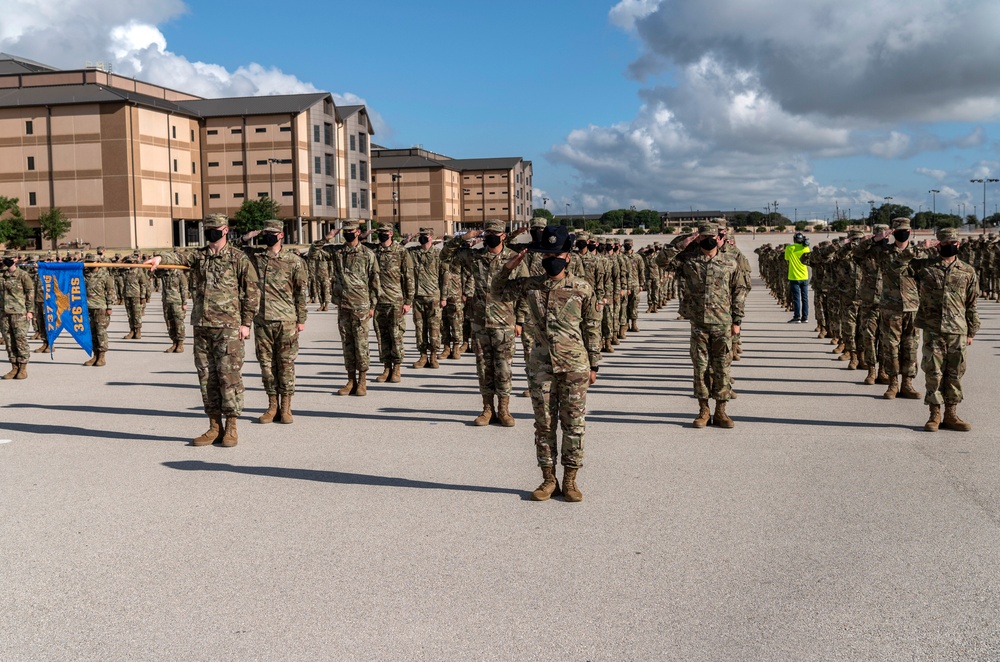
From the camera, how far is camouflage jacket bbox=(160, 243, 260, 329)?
368 inches

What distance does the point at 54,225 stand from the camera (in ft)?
218

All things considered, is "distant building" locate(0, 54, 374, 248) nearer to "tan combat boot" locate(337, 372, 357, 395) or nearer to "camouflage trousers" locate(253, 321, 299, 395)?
"tan combat boot" locate(337, 372, 357, 395)

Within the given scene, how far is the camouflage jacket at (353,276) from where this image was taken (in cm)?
1227

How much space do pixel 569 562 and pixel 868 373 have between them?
30.2ft

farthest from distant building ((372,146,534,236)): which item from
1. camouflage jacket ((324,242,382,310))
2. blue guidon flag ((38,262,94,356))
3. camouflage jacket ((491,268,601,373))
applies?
camouflage jacket ((491,268,601,373))

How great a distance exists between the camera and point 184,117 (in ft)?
260

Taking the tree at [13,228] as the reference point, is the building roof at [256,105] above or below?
above

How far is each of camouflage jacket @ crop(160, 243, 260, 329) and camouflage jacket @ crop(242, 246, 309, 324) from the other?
582 mm

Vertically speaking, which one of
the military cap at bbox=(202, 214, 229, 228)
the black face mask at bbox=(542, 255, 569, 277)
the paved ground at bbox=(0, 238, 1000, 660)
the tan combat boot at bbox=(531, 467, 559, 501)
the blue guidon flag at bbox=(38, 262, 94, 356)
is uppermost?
the military cap at bbox=(202, 214, 229, 228)

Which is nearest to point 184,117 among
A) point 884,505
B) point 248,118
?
point 248,118

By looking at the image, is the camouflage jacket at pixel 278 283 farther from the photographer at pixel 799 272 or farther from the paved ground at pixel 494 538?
the photographer at pixel 799 272

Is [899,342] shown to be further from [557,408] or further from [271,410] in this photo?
[271,410]

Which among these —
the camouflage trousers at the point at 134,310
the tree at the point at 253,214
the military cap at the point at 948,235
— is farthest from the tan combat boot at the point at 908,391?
the tree at the point at 253,214

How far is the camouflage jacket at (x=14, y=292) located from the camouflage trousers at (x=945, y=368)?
13117 millimetres
